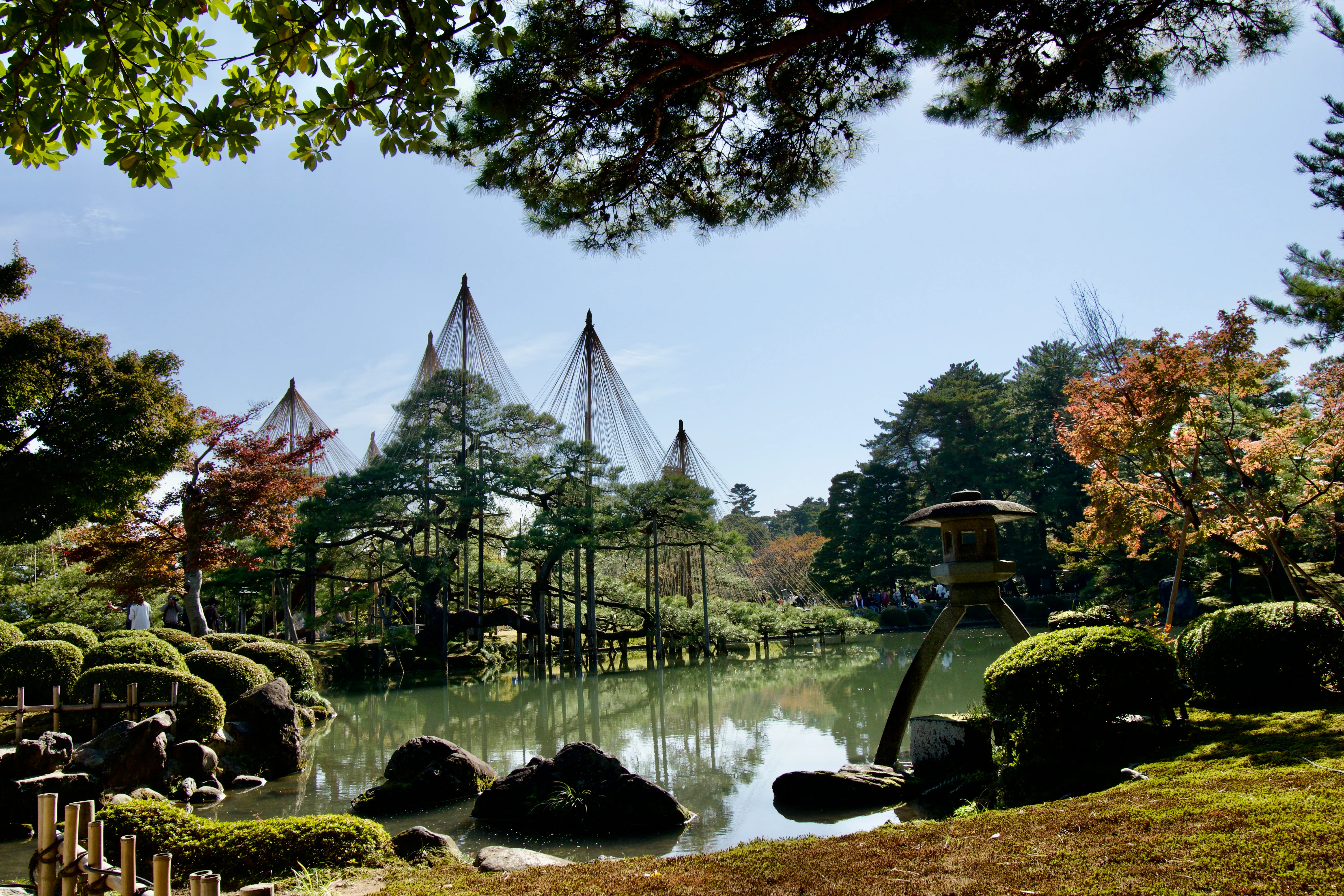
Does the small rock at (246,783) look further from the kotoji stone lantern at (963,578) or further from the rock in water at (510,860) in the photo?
the kotoji stone lantern at (963,578)

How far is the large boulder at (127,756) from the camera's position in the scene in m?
7.13

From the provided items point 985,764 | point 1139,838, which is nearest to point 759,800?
point 985,764

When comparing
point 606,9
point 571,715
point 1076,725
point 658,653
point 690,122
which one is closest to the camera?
point 606,9

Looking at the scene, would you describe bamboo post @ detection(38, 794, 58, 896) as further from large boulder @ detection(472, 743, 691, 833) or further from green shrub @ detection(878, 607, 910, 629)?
green shrub @ detection(878, 607, 910, 629)

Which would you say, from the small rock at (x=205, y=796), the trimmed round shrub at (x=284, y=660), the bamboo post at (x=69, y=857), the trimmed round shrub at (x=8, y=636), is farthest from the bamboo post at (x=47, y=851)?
the trimmed round shrub at (x=284, y=660)

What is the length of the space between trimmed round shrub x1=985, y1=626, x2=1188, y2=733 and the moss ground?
0.70 metres

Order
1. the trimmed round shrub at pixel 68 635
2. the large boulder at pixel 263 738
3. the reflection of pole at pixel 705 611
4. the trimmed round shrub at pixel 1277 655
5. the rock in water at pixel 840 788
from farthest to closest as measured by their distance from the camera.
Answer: the reflection of pole at pixel 705 611
the trimmed round shrub at pixel 68 635
the large boulder at pixel 263 738
the rock in water at pixel 840 788
the trimmed round shrub at pixel 1277 655

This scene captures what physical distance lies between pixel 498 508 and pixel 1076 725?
15.9 meters

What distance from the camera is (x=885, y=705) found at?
11.8 m

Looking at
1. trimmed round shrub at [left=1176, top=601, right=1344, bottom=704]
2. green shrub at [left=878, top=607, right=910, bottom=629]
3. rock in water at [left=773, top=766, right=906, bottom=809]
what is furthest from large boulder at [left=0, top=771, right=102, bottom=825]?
green shrub at [left=878, top=607, right=910, bottom=629]

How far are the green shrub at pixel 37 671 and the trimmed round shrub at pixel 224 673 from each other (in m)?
1.27

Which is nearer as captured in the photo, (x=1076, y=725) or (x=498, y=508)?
(x=1076, y=725)

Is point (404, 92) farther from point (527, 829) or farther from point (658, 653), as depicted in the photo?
point (658, 653)

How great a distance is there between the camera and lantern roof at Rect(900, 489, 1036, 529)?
24.1 ft
